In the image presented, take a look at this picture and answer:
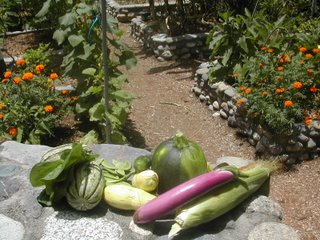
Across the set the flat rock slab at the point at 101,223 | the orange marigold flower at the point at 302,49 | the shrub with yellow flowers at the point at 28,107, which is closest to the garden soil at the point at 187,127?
the shrub with yellow flowers at the point at 28,107

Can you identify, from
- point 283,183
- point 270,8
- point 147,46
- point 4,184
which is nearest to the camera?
point 4,184

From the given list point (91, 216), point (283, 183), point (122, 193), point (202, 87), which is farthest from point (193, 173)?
point (202, 87)

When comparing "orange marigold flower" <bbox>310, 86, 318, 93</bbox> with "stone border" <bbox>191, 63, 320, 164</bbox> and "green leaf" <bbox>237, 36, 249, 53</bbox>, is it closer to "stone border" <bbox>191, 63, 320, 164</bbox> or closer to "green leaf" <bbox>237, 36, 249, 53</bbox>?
"stone border" <bbox>191, 63, 320, 164</bbox>

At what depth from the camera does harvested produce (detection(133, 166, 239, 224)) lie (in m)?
1.77

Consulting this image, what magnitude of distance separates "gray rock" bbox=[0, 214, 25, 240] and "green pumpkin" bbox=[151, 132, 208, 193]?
633 millimetres

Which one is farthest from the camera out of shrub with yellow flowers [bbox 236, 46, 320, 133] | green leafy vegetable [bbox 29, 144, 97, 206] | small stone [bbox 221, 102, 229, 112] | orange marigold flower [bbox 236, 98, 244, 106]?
small stone [bbox 221, 102, 229, 112]

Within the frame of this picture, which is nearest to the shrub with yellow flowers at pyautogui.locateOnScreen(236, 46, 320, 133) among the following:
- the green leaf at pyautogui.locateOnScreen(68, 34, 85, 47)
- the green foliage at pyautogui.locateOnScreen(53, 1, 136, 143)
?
the green foliage at pyautogui.locateOnScreen(53, 1, 136, 143)

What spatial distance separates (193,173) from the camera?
75.8 inches

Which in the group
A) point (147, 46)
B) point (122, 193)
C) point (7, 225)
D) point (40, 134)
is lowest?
point (147, 46)

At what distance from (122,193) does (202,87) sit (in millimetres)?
4392

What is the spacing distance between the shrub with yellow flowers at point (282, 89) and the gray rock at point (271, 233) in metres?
2.47

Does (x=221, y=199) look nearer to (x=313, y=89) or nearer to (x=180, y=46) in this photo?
(x=313, y=89)

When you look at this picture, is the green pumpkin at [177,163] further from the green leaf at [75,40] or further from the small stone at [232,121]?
the small stone at [232,121]

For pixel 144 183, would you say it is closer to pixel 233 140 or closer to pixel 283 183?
pixel 283 183
